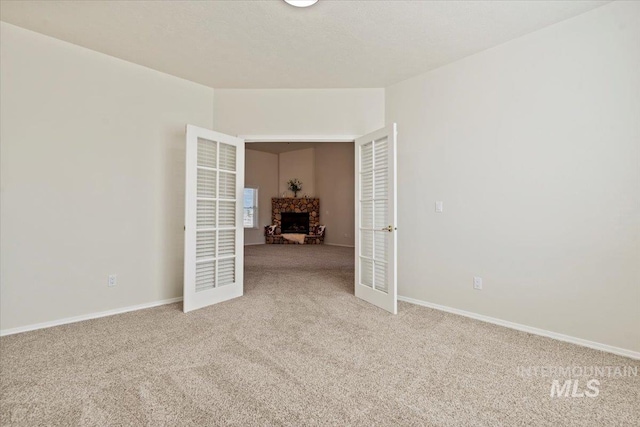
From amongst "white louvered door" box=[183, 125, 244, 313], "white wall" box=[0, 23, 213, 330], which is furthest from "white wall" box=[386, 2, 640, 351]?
"white wall" box=[0, 23, 213, 330]

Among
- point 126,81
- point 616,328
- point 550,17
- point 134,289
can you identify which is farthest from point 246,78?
point 616,328

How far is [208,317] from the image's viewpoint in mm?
3008

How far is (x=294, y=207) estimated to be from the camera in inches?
391

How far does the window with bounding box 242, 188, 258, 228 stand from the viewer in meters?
9.59

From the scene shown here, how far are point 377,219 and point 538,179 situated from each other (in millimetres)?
1568

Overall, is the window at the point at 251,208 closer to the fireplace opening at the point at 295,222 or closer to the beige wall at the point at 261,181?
the beige wall at the point at 261,181

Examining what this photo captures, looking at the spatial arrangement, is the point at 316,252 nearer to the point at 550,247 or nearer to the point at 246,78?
the point at 246,78

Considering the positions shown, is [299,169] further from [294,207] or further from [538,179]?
[538,179]

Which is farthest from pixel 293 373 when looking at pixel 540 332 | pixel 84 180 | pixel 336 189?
pixel 336 189

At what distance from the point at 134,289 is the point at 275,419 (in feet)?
8.24

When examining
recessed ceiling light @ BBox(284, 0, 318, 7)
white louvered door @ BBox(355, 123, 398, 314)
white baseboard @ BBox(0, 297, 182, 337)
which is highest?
recessed ceiling light @ BBox(284, 0, 318, 7)

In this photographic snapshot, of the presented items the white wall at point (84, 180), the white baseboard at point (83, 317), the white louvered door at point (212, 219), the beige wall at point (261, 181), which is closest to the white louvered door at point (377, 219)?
the white louvered door at point (212, 219)

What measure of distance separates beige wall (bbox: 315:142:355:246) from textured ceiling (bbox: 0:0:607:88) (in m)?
5.73

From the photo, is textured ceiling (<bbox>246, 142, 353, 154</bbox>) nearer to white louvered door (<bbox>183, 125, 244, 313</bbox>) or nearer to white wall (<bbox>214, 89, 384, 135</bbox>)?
white wall (<bbox>214, 89, 384, 135</bbox>)
